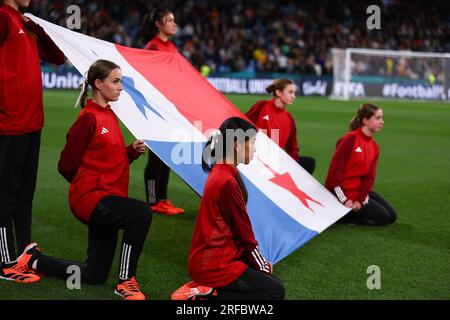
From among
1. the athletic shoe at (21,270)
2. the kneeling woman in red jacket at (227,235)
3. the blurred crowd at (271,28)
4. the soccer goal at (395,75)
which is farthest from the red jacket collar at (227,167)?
the blurred crowd at (271,28)

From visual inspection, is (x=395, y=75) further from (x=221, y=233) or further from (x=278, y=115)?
(x=221, y=233)

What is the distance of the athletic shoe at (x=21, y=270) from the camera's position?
4461mm

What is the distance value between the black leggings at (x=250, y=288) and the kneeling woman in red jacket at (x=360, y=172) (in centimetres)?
261

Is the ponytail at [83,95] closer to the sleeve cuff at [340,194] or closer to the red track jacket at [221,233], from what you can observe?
the red track jacket at [221,233]

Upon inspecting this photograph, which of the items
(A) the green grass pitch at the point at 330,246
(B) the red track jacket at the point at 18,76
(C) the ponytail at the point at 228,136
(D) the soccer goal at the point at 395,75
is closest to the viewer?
(C) the ponytail at the point at 228,136

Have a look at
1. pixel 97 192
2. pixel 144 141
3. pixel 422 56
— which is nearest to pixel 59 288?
pixel 97 192

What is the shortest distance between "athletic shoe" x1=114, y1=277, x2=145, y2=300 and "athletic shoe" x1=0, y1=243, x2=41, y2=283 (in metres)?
0.65

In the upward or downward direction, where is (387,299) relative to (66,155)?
downward

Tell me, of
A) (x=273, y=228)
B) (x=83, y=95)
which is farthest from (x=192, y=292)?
(x=83, y=95)

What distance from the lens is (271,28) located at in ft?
113

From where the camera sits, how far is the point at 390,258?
532 cm

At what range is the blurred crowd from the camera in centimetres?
2930

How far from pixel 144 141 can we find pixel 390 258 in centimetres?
218

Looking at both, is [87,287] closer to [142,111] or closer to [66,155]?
[66,155]
